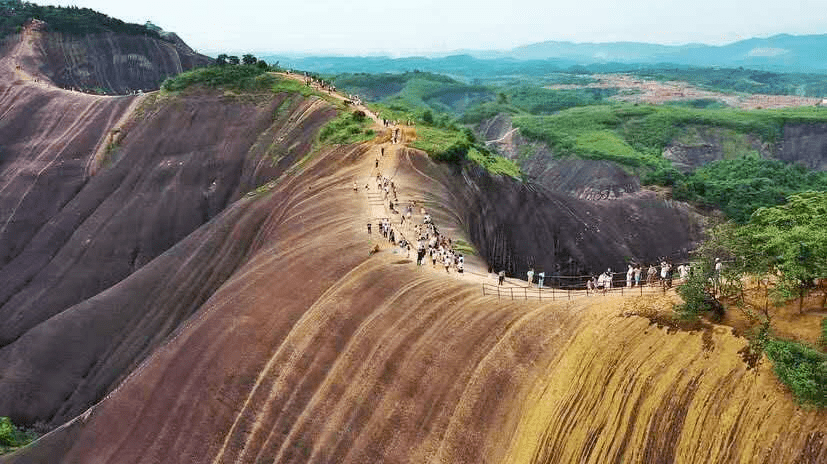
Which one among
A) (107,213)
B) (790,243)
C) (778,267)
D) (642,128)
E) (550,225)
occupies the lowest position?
(107,213)

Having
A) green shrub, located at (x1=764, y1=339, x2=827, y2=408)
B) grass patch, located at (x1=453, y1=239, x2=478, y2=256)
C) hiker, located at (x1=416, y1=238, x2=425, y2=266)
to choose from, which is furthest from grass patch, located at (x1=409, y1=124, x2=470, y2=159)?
green shrub, located at (x1=764, y1=339, x2=827, y2=408)

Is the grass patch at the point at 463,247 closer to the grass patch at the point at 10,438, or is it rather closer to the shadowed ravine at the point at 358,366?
the shadowed ravine at the point at 358,366

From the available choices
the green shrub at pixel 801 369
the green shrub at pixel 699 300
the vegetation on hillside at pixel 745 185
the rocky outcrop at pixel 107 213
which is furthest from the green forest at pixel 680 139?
the green shrub at pixel 801 369

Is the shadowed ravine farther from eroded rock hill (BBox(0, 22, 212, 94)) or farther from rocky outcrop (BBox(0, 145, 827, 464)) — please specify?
eroded rock hill (BBox(0, 22, 212, 94))

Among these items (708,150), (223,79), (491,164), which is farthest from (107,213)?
(708,150)

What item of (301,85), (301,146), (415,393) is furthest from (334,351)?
(301,85)

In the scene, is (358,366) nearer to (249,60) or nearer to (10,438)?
(10,438)

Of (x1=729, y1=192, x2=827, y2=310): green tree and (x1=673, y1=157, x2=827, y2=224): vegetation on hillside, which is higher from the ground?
(x1=729, y1=192, x2=827, y2=310): green tree
